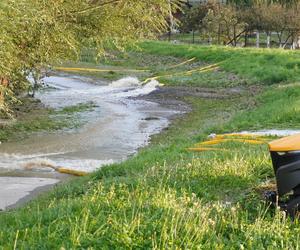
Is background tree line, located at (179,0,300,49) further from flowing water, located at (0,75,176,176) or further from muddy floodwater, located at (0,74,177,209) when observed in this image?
muddy floodwater, located at (0,74,177,209)

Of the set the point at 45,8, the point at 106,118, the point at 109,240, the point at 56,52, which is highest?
the point at 45,8

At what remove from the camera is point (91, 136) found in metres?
17.7

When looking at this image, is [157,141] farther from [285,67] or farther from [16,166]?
[285,67]

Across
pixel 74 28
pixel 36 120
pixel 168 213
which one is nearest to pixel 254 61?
pixel 36 120

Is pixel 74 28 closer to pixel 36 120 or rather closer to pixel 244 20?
pixel 36 120

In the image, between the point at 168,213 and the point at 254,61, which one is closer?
the point at 168,213

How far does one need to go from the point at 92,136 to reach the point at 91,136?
32 mm

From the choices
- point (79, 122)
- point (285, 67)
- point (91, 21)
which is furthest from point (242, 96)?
point (91, 21)

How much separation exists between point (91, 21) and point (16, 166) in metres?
3.91

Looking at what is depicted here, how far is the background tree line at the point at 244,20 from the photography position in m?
49.9

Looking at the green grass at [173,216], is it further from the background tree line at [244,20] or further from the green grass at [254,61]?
the background tree line at [244,20]

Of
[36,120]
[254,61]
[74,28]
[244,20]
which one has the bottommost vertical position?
[36,120]

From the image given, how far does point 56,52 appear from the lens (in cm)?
1454

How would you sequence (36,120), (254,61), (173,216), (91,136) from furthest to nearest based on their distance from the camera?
(254,61) → (36,120) → (91,136) → (173,216)
